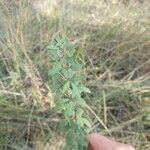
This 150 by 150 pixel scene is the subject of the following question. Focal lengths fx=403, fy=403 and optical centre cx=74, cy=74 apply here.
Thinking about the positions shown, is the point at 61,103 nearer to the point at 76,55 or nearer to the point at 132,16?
the point at 76,55

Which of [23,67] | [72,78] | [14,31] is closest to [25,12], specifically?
[14,31]

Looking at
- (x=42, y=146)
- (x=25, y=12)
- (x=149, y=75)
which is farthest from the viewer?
(x=25, y=12)

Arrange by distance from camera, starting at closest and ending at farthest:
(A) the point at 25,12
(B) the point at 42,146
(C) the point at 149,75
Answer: (B) the point at 42,146 < (C) the point at 149,75 < (A) the point at 25,12

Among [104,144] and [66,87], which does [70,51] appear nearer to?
[66,87]

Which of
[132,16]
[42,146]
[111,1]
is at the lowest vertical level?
[42,146]

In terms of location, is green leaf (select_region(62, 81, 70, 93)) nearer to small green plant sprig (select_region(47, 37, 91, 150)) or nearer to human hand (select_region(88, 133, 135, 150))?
small green plant sprig (select_region(47, 37, 91, 150))

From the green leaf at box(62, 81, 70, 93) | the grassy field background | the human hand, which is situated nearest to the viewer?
the human hand

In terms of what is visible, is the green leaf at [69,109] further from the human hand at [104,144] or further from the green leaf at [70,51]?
the human hand at [104,144]

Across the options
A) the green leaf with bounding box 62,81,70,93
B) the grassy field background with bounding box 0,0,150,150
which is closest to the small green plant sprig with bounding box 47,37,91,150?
the green leaf with bounding box 62,81,70,93
